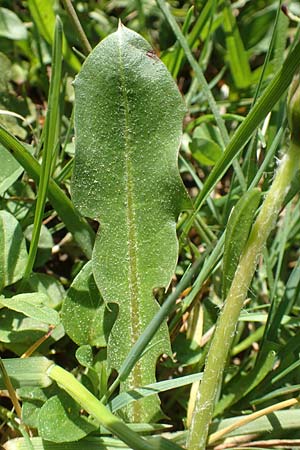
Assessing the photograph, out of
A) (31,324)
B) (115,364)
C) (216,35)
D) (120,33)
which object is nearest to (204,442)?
(115,364)

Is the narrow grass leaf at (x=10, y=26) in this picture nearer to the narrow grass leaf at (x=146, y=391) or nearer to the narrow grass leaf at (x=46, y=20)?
the narrow grass leaf at (x=46, y=20)

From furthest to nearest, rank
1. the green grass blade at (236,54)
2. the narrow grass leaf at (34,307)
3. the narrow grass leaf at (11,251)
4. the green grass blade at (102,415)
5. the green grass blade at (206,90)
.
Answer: the green grass blade at (236,54), the green grass blade at (206,90), the narrow grass leaf at (11,251), the narrow grass leaf at (34,307), the green grass blade at (102,415)

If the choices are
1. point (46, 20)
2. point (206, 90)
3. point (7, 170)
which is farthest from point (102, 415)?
point (46, 20)

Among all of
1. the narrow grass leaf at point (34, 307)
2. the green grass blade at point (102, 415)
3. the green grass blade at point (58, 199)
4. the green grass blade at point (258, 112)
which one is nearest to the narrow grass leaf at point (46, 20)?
the green grass blade at point (58, 199)

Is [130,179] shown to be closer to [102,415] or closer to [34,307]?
[34,307]

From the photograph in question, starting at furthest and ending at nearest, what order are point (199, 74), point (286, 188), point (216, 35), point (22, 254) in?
point (216, 35) → point (199, 74) → point (22, 254) → point (286, 188)

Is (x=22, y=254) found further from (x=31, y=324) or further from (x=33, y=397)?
(x=33, y=397)
